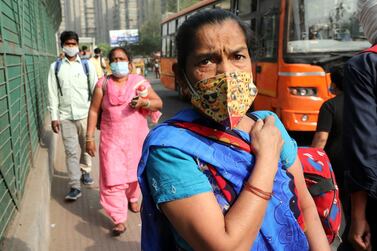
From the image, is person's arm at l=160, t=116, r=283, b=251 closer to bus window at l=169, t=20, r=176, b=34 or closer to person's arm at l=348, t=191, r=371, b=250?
person's arm at l=348, t=191, r=371, b=250

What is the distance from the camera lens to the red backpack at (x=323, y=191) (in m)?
1.64

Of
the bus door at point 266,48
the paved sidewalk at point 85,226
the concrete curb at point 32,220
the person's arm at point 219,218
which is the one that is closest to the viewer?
the person's arm at point 219,218

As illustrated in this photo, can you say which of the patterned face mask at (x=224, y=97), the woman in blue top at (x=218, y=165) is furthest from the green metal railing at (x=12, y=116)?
the patterned face mask at (x=224, y=97)

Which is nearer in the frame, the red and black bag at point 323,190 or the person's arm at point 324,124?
the red and black bag at point 323,190

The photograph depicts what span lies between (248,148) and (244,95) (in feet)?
0.54

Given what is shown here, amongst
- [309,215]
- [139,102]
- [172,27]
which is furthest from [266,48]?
[172,27]

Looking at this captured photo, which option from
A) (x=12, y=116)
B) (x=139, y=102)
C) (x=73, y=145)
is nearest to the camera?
(x=12, y=116)

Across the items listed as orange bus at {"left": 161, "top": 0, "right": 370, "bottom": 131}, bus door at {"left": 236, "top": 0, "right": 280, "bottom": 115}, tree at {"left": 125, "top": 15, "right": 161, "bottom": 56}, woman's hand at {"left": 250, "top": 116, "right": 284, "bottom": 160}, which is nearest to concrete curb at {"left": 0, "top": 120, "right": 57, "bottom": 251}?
woman's hand at {"left": 250, "top": 116, "right": 284, "bottom": 160}

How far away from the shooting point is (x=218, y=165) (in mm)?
1208

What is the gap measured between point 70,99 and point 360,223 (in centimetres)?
377

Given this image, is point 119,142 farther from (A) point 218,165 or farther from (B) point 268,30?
(B) point 268,30

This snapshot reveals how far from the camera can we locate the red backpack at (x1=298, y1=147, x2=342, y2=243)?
5.39 feet

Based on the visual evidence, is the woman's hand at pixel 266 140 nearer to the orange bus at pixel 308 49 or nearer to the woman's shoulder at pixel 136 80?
the woman's shoulder at pixel 136 80

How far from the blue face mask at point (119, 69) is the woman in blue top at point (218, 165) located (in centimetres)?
258
